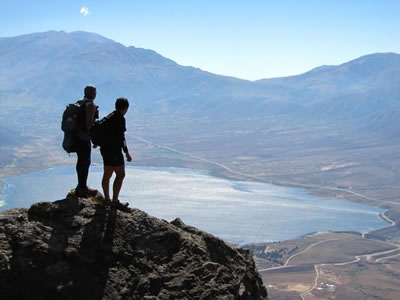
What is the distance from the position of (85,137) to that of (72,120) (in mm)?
285

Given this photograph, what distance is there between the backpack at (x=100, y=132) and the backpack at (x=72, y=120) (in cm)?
18

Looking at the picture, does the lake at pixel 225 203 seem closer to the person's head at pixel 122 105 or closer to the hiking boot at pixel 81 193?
the hiking boot at pixel 81 193

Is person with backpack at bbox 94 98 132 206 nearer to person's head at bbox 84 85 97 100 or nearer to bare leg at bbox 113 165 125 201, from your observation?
bare leg at bbox 113 165 125 201

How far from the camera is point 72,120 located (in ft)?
23.2

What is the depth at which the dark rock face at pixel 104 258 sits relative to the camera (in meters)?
5.68

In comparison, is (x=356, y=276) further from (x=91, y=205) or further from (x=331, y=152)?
(x=331, y=152)

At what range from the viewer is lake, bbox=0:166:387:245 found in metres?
83.4

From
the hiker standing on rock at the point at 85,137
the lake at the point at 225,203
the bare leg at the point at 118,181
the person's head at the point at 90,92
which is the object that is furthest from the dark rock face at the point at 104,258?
the lake at the point at 225,203

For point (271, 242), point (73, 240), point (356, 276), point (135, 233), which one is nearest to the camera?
point (73, 240)

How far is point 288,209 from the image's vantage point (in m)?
101

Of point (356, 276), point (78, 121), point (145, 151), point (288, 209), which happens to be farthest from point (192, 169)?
point (78, 121)

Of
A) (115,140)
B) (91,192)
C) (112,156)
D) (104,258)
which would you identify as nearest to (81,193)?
(91,192)

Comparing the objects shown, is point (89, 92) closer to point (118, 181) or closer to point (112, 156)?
point (112, 156)

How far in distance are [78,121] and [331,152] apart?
7784 inches
